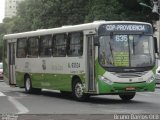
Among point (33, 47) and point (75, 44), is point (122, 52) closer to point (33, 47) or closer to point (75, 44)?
point (75, 44)

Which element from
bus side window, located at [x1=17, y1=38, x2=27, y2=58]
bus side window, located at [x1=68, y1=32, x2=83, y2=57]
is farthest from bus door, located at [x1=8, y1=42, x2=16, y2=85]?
bus side window, located at [x1=68, y1=32, x2=83, y2=57]

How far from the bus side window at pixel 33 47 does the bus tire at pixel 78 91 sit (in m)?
4.88

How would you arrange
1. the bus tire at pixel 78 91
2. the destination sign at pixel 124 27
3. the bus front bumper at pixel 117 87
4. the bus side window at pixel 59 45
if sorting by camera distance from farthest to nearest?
the bus side window at pixel 59 45 < the bus tire at pixel 78 91 < the destination sign at pixel 124 27 < the bus front bumper at pixel 117 87

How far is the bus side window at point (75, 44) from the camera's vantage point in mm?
21734

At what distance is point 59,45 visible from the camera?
23.7 meters

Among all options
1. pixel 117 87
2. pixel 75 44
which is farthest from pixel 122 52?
pixel 75 44

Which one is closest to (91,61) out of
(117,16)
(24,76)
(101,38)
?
(101,38)

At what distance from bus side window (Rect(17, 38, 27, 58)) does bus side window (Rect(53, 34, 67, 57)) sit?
163 inches

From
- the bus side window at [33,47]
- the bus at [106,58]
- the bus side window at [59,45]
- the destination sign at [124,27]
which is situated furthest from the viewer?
the bus side window at [33,47]

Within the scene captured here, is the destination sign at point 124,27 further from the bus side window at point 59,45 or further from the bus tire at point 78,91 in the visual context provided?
the bus side window at point 59,45

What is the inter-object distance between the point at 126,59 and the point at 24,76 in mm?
9225

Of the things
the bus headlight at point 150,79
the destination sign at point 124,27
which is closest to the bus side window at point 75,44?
the destination sign at point 124,27

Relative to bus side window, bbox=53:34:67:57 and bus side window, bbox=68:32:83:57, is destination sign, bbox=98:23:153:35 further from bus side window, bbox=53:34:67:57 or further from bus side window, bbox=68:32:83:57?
bus side window, bbox=53:34:67:57

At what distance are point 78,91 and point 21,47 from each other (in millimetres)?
7598
